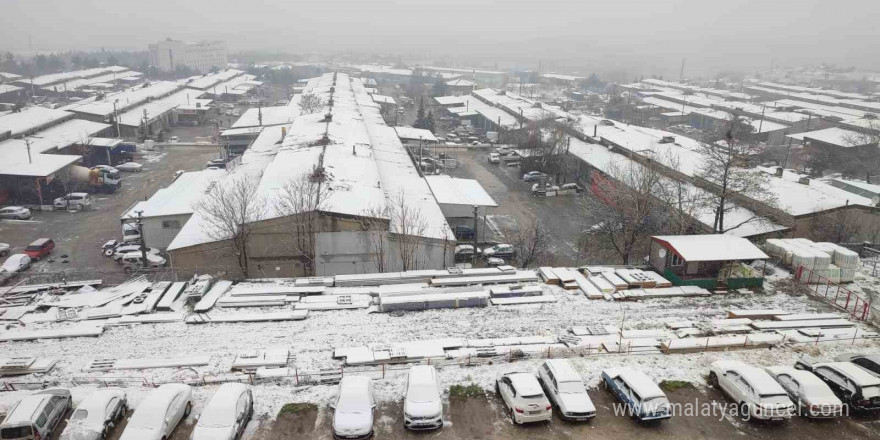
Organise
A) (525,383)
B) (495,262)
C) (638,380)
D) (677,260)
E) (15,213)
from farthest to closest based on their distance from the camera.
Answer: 1. (15,213)
2. (495,262)
3. (677,260)
4. (638,380)
5. (525,383)

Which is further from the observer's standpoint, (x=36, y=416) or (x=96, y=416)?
(x=96, y=416)

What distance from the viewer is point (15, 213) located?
25.5 m

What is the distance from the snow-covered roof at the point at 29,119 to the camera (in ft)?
119

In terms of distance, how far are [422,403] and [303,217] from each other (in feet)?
33.4

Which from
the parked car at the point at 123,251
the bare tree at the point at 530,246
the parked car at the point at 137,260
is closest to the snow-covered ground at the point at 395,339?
the bare tree at the point at 530,246

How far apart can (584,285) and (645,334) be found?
3.10 meters

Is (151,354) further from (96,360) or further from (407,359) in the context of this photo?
(407,359)

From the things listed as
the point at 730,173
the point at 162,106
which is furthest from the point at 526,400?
the point at 162,106

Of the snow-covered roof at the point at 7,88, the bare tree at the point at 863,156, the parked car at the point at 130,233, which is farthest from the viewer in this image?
the snow-covered roof at the point at 7,88

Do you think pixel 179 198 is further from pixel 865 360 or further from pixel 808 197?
pixel 808 197

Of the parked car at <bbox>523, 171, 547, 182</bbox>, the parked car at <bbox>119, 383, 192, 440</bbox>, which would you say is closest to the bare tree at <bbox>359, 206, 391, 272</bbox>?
the parked car at <bbox>119, 383, 192, 440</bbox>

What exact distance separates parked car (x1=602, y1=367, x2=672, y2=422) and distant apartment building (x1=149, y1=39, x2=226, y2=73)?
427ft

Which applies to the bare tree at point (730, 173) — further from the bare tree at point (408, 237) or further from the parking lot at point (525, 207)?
the bare tree at point (408, 237)

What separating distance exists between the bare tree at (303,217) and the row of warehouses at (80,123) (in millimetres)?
17825
